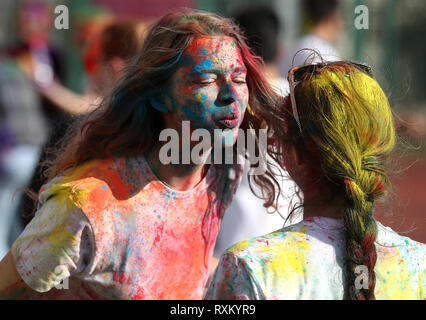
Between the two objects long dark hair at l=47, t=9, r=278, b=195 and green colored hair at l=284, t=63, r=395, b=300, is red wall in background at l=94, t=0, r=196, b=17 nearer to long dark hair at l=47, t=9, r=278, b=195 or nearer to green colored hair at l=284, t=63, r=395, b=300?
long dark hair at l=47, t=9, r=278, b=195

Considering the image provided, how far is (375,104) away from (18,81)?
4.36m

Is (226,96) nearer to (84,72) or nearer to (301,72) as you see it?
(301,72)

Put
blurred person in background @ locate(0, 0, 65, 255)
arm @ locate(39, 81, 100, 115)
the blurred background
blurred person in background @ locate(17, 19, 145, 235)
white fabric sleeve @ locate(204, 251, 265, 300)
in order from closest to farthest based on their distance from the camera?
1. white fabric sleeve @ locate(204, 251, 265, 300)
2. the blurred background
3. blurred person in background @ locate(17, 19, 145, 235)
4. arm @ locate(39, 81, 100, 115)
5. blurred person in background @ locate(0, 0, 65, 255)

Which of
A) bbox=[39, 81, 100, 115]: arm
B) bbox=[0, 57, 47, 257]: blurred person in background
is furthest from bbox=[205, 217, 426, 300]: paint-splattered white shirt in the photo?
bbox=[0, 57, 47, 257]: blurred person in background

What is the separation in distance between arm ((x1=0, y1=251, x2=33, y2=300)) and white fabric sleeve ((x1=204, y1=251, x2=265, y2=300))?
0.80 m

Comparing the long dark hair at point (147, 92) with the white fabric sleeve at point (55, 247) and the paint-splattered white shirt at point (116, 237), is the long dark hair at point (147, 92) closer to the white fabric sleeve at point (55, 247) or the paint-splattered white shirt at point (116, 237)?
the paint-splattered white shirt at point (116, 237)

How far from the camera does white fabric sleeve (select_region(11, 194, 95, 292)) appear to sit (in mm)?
2398

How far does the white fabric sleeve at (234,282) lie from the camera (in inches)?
77.0

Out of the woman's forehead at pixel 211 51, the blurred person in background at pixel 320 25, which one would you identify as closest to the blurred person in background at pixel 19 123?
the blurred person in background at pixel 320 25

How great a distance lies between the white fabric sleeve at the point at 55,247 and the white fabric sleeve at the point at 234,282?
0.59 meters

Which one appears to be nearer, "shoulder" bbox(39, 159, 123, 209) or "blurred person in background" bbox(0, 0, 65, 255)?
"shoulder" bbox(39, 159, 123, 209)

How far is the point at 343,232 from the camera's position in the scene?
6.76 feet

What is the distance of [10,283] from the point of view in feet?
8.14

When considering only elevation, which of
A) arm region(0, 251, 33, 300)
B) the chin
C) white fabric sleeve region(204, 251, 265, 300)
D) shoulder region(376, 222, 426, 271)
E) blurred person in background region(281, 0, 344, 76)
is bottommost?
arm region(0, 251, 33, 300)
